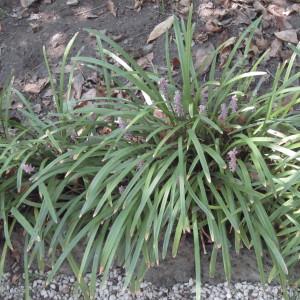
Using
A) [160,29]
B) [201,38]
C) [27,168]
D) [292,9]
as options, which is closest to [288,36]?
[292,9]

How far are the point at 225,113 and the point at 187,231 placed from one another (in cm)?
59

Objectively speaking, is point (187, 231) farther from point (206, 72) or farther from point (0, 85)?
point (0, 85)

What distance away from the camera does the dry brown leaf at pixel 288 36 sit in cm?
366

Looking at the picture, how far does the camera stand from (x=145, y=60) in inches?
145

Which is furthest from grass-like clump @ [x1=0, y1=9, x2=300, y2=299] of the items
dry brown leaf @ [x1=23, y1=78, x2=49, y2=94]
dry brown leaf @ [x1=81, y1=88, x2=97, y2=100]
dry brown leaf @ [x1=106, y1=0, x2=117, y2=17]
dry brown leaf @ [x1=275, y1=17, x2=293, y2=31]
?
dry brown leaf @ [x1=106, y1=0, x2=117, y2=17]

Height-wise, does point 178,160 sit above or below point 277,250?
above

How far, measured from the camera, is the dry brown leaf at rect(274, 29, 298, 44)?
3658 mm

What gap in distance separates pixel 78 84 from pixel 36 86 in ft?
0.90

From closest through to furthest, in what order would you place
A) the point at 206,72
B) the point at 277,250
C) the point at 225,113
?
the point at 277,250 → the point at 225,113 → the point at 206,72

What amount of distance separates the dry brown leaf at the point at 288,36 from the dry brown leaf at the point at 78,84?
1.27 metres

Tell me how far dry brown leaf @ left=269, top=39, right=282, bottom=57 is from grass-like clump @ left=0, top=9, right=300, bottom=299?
27.4 inches

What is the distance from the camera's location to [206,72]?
353 cm

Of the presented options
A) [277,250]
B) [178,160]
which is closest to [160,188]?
[178,160]

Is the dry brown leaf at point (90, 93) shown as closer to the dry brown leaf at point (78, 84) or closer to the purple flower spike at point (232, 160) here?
the dry brown leaf at point (78, 84)
